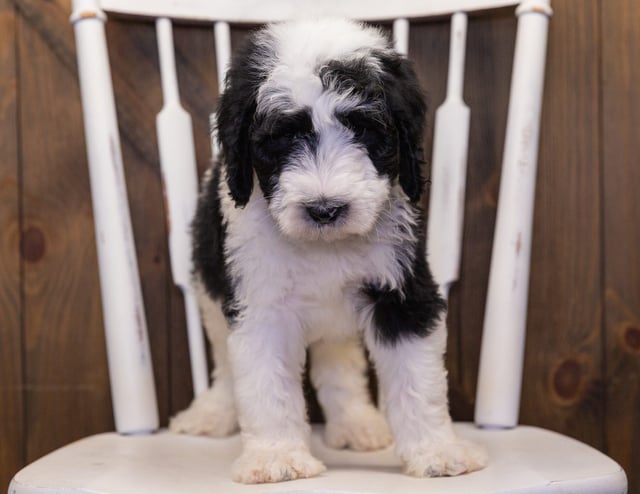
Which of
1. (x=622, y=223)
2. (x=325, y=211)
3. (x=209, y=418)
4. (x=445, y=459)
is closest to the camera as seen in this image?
(x=325, y=211)

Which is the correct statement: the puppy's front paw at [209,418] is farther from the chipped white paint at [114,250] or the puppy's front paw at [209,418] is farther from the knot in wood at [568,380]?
the knot in wood at [568,380]

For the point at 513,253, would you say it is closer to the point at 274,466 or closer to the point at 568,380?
the point at 568,380

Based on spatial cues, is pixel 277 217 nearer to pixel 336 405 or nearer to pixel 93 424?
pixel 336 405

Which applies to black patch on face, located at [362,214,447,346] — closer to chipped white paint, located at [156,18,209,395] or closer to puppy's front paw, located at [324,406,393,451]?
puppy's front paw, located at [324,406,393,451]

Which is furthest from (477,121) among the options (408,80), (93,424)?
(93,424)

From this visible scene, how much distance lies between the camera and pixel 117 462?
1281 mm

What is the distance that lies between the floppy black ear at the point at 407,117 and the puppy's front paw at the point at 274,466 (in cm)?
43

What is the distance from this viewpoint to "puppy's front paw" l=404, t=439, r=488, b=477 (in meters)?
1.26

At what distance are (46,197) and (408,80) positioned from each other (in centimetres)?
89

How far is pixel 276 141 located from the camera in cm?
125

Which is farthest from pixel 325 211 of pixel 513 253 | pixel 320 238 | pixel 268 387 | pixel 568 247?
pixel 568 247

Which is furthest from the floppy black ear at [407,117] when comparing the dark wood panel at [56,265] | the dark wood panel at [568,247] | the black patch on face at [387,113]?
the dark wood panel at [56,265]

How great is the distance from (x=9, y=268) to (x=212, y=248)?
1.89ft

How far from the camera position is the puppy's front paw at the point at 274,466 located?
4.01 ft
